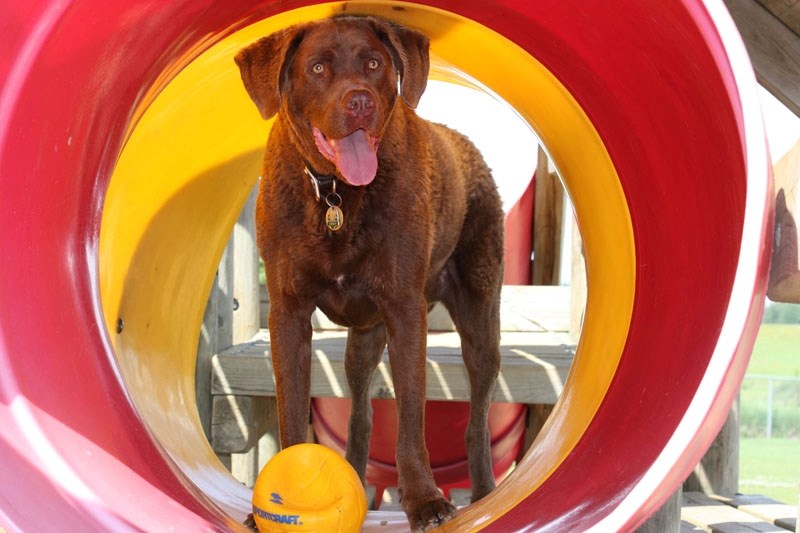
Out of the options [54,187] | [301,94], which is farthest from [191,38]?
[54,187]

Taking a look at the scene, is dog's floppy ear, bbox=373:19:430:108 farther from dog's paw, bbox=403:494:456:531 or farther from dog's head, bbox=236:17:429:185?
dog's paw, bbox=403:494:456:531

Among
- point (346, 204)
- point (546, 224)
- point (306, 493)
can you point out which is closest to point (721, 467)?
point (546, 224)

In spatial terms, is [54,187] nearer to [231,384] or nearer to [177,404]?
[177,404]

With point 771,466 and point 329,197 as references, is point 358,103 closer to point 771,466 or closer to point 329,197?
point 329,197

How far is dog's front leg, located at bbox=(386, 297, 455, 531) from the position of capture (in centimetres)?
319

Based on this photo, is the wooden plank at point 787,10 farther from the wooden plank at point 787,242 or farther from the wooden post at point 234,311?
the wooden post at point 234,311

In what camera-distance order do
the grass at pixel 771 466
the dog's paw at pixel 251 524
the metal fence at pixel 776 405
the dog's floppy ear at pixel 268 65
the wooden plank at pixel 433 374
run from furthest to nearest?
the metal fence at pixel 776 405, the grass at pixel 771 466, the wooden plank at pixel 433 374, the dog's floppy ear at pixel 268 65, the dog's paw at pixel 251 524

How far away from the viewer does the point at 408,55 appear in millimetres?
3424

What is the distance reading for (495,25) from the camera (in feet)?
11.4

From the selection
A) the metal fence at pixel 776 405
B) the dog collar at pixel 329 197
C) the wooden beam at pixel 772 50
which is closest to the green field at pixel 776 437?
the metal fence at pixel 776 405

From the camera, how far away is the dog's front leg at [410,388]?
319 cm

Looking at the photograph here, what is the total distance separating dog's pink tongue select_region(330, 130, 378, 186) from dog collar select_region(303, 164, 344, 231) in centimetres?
12

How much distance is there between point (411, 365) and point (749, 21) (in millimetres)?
1622

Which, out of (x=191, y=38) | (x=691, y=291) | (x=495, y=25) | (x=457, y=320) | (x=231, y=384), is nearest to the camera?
(x=691, y=291)
